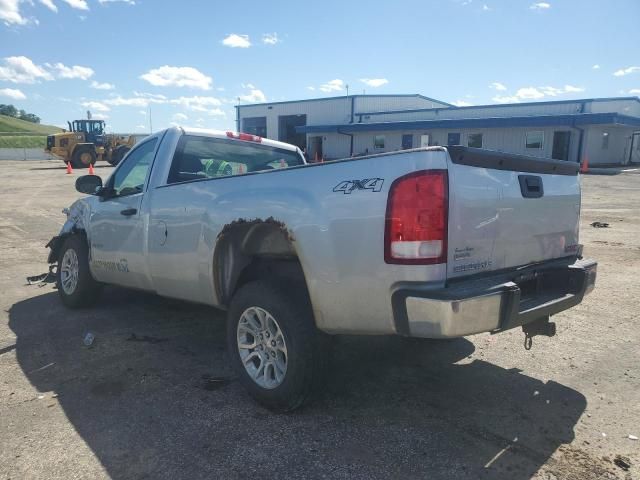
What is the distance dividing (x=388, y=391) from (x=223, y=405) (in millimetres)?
1149

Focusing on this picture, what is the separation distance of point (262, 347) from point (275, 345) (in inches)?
5.6

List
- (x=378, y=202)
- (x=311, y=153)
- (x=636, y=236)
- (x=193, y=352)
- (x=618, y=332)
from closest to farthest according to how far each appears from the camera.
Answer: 1. (x=378, y=202)
2. (x=193, y=352)
3. (x=618, y=332)
4. (x=636, y=236)
5. (x=311, y=153)

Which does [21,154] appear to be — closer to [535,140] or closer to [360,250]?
[535,140]

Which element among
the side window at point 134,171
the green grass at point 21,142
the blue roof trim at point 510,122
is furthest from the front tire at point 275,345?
the green grass at point 21,142

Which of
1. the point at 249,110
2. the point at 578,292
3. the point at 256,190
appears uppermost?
the point at 249,110

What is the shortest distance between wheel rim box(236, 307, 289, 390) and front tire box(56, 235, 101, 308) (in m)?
2.70

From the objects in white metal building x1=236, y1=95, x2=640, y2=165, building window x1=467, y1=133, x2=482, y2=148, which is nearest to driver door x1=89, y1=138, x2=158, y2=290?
white metal building x1=236, y1=95, x2=640, y2=165

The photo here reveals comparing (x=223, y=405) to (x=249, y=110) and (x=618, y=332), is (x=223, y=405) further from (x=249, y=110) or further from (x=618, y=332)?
(x=249, y=110)

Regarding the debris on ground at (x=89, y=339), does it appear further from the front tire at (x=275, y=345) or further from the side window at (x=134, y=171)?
the front tire at (x=275, y=345)

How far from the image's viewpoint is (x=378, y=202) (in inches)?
107

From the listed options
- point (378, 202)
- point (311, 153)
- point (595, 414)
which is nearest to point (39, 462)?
point (378, 202)

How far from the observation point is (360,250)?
2807mm

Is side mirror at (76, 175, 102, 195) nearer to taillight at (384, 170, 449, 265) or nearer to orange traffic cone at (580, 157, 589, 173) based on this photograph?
taillight at (384, 170, 449, 265)

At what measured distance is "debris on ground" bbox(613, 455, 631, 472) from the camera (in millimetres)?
2701
